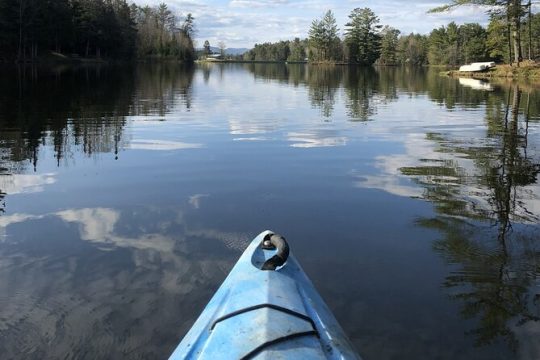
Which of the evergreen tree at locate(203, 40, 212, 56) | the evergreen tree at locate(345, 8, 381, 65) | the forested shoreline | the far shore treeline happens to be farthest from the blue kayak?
the evergreen tree at locate(203, 40, 212, 56)

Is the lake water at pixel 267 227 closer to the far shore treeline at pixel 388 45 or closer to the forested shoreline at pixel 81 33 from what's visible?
the forested shoreline at pixel 81 33

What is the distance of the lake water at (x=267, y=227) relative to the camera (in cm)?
429

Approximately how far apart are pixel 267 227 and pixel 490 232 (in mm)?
2841

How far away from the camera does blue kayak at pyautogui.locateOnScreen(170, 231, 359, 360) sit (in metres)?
2.68

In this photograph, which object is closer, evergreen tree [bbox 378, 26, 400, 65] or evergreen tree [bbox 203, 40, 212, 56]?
evergreen tree [bbox 378, 26, 400, 65]

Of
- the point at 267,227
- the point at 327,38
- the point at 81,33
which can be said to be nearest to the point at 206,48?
the point at 327,38

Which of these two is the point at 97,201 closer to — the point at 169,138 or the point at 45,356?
the point at 45,356

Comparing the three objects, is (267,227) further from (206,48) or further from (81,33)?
(206,48)

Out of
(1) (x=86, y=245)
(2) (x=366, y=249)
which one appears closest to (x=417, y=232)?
(2) (x=366, y=249)

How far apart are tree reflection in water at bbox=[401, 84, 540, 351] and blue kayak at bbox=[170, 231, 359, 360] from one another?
1.72 metres

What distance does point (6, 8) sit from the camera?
6081 centimetres

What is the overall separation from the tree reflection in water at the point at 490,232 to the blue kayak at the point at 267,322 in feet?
5.65

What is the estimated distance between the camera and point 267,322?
9.42 ft

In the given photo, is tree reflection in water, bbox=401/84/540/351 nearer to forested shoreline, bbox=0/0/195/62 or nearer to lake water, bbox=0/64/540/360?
lake water, bbox=0/64/540/360
